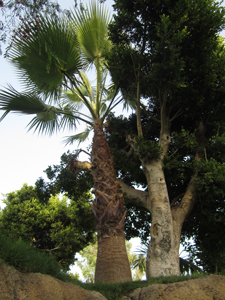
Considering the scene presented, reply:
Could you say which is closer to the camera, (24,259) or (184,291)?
(24,259)

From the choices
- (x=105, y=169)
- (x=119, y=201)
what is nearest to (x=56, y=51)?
(x=105, y=169)

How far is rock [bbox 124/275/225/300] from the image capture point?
5602 millimetres

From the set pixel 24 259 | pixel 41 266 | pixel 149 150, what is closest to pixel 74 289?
pixel 41 266

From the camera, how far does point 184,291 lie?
5699 mm

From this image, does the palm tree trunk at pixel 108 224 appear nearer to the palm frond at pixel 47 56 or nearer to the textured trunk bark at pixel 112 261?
the textured trunk bark at pixel 112 261

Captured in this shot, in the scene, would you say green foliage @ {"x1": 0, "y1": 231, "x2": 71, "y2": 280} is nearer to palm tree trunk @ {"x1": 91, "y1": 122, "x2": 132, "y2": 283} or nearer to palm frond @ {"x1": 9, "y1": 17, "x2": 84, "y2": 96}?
palm tree trunk @ {"x1": 91, "y1": 122, "x2": 132, "y2": 283}

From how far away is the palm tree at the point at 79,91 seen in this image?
6.89 metres

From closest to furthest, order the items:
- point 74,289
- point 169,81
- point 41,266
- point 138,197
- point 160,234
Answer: point 41,266, point 74,289, point 160,234, point 169,81, point 138,197

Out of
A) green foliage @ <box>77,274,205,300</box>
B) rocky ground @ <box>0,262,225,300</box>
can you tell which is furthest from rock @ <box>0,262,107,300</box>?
green foliage @ <box>77,274,205,300</box>

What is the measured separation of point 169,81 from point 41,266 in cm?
613

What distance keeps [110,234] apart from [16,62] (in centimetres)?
603

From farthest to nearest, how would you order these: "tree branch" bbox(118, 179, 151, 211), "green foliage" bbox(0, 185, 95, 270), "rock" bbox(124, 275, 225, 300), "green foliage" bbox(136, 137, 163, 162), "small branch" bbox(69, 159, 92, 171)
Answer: "green foliage" bbox(0, 185, 95, 270), "small branch" bbox(69, 159, 92, 171), "tree branch" bbox(118, 179, 151, 211), "green foliage" bbox(136, 137, 163, 162), "rock" bbox(124, 275, 225, 300)

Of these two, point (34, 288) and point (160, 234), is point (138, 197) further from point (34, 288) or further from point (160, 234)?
point (34, 288)

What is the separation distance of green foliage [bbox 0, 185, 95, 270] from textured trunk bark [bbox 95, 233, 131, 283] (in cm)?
692
